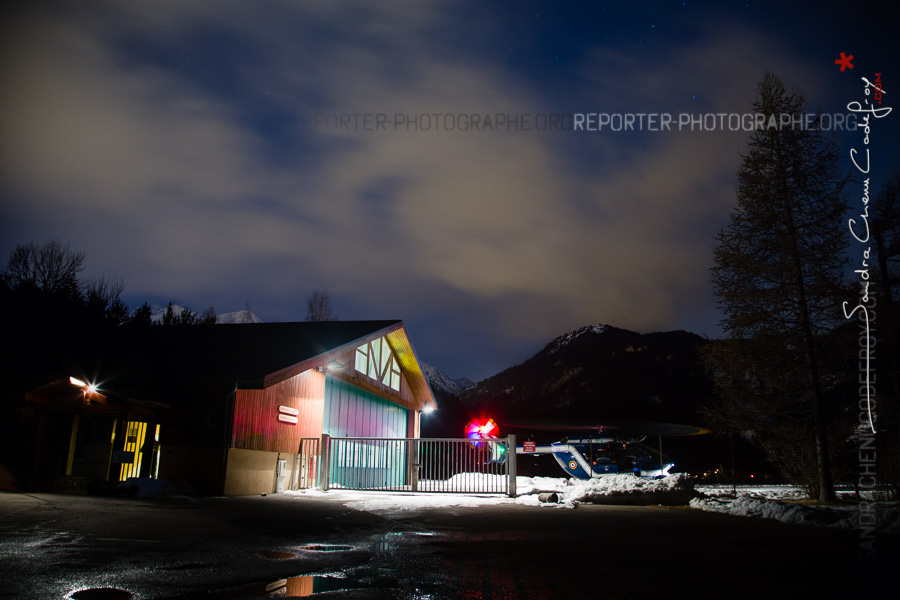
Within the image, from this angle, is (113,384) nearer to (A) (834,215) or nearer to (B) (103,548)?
(B) (103,548)

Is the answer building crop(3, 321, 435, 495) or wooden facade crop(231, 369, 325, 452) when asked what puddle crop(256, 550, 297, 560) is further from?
wooden facade crop(231, 369, 325, 452)

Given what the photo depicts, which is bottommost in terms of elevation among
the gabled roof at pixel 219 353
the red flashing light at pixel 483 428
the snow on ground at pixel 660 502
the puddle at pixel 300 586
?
the snow on ground at pixel 660 502

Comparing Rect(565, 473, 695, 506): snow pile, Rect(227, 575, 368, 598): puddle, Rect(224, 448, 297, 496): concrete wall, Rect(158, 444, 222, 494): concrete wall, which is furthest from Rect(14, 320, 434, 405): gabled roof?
Rect(227, 575, 368, 598): puddle

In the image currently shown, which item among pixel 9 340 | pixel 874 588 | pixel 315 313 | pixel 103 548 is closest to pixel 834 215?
pixel 874 588

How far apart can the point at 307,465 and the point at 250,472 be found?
3456mm

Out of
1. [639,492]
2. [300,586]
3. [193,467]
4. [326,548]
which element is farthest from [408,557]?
[193,467]

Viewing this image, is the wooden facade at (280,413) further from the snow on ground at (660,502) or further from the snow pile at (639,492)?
the snow pile at (639,492)

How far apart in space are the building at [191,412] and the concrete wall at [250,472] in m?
0.03

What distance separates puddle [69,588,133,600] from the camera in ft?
11.8

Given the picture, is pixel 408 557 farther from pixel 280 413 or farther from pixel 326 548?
pixel 280 413

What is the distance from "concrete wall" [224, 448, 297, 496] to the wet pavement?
5.34 m

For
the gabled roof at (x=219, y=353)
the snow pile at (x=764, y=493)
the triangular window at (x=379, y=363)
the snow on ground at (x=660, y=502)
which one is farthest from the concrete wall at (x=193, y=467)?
the snow pile at (x=764, y=493)

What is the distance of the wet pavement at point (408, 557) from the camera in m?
4.04

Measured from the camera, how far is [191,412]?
14.8m
